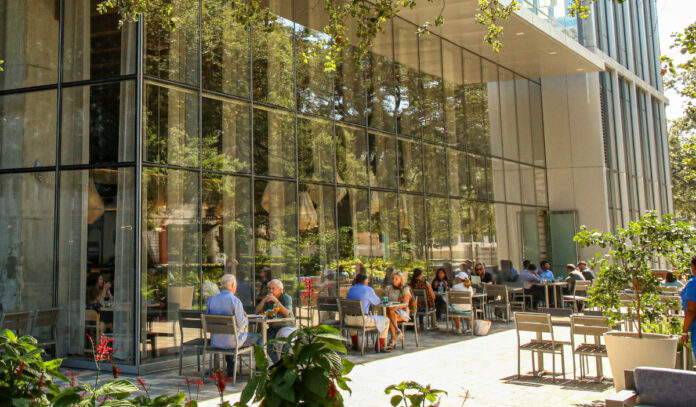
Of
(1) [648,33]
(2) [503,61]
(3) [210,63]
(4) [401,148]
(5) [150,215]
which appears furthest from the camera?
(1) [648,33]

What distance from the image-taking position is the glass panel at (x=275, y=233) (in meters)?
12.1

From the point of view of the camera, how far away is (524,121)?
2388 centimetres

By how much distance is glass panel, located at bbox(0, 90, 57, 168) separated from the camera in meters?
11.1

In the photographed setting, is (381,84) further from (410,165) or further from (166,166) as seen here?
(166,166)

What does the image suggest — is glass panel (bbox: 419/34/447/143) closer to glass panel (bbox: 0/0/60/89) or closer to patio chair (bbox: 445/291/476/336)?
patio chair (bbox: 445/291/476/336)

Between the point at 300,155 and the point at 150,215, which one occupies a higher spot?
the point at 300,155

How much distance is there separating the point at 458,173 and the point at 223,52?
9.74 metres

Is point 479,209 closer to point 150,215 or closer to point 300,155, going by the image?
point 300,155

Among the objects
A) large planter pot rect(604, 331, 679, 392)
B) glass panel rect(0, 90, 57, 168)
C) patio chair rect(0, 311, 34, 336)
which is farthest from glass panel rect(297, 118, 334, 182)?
large planter pot rect(604, 331, 679, 392)

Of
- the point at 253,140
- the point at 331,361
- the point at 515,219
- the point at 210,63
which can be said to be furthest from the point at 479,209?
the point at 331,361

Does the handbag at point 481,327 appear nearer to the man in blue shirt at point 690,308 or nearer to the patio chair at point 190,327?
the patio chair at point 190,327

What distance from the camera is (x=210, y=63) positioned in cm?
1149

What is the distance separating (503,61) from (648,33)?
50.1 ft

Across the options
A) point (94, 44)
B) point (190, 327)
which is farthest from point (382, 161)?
point (190, 327)
